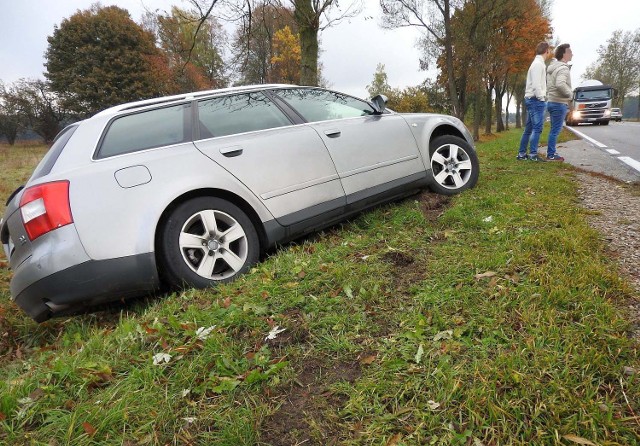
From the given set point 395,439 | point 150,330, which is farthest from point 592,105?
point 150,330

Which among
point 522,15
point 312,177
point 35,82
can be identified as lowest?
point 312,177

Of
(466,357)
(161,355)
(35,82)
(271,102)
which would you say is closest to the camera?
(466,357)

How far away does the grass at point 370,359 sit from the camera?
1358 mm

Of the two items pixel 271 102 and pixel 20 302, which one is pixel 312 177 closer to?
pixel 271 102

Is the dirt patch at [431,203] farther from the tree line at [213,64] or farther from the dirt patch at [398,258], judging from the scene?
the tree line at [213,64]

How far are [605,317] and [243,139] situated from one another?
8.72 feet

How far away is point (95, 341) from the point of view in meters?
2.12

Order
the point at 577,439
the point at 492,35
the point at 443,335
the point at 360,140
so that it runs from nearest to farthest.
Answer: the point at 577,439
the point at 443,335
the point at 360,140
the point at 492,35

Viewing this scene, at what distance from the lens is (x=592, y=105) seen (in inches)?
887

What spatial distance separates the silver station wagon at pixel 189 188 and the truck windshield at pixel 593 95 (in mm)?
26294

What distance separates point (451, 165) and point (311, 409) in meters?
3.58

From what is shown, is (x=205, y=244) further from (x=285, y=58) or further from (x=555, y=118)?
(x=285, y=58)

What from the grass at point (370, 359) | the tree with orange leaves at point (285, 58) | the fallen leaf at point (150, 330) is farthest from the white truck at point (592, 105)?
the fallen leaf at point (150, 330)

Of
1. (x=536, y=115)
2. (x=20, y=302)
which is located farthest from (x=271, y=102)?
(x=536, y=115)
